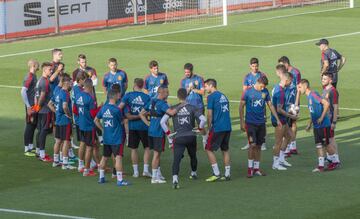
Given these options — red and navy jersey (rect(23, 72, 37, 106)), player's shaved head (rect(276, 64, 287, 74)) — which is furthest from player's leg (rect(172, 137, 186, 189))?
red and navy jersey (rect(23, 72, 37, 106))

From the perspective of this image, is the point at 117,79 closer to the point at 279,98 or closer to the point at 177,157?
the point at 279,98

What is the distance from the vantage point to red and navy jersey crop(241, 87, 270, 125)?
2311 cm

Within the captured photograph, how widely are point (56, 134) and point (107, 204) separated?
14.0 feet

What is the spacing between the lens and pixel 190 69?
26.2m

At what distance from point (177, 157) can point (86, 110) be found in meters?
2.35

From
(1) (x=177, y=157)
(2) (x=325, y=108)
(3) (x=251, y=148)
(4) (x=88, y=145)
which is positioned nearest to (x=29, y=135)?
(4) (x=88, y=145)

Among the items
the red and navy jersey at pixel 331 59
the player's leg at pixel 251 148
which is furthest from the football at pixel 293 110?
the red and navy jersey at pixel 331 59

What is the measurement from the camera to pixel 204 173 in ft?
76.9

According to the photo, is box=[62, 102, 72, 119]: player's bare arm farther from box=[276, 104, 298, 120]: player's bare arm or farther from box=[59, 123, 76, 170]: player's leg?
box=[276, 104, 298, 120]: player's bare arm

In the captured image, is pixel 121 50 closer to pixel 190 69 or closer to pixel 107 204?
pixel 190 69

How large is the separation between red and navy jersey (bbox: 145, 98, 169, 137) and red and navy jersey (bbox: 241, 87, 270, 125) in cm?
189

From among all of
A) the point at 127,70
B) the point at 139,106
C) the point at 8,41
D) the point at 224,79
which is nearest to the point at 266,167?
the point at 139,106

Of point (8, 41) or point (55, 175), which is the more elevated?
point (8, 41)

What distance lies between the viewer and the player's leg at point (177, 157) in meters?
21.9
